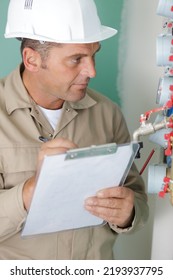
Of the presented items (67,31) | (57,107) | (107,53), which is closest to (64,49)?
(67,31)

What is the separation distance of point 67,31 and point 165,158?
1.46 ft

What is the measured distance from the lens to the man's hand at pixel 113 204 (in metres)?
1.18

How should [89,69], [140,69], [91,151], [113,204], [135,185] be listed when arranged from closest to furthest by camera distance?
[91,151] < [113,204] < [89,69] < [135,185] < [140,69]

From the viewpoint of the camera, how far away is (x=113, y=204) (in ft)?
3.99

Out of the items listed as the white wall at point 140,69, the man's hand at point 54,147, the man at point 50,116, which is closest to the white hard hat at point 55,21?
the man at point 50,116

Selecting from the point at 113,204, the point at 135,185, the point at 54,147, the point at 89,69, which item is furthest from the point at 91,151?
the point at 135,185

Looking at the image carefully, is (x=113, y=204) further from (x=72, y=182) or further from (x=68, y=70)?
(x=68, y=70)

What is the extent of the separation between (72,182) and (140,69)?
2.49 ft

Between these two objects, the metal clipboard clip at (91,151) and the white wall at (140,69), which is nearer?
the metal clipboard clip at (91,151)

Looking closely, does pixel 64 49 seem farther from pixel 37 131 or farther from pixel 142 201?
pixel 142 201

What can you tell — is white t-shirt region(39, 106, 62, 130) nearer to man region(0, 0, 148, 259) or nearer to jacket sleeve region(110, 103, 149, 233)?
man region(0, 0, 148, 259)

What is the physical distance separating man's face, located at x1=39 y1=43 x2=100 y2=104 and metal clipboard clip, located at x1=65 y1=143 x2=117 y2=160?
1.04 feet

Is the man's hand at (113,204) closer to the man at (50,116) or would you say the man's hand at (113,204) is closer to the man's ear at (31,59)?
the man at (50,116)

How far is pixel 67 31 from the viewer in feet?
4.22
